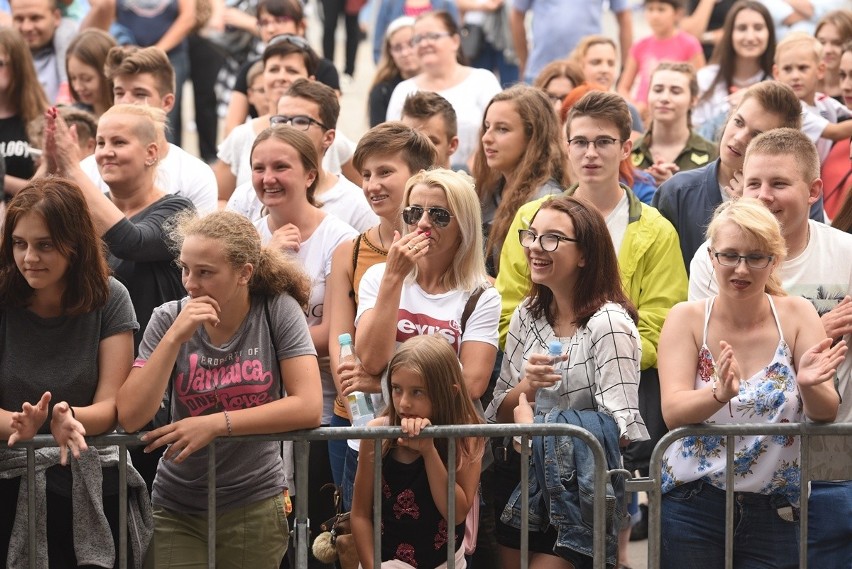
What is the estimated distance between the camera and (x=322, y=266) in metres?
5.68

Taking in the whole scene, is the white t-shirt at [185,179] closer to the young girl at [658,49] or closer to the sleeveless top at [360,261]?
the sleeveless top at [360,261]

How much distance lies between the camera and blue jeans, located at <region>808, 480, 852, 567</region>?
181 inches

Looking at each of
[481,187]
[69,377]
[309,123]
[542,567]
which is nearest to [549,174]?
[481,187]

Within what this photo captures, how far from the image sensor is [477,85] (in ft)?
28.1

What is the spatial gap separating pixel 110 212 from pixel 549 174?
2.07m

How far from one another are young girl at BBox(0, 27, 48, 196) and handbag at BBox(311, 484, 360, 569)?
345 cm

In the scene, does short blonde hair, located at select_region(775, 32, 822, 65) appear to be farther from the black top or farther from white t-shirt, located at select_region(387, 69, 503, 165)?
the black top

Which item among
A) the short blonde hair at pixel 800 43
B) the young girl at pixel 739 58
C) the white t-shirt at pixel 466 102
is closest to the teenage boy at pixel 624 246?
the white t-shirt at pixel 466 102

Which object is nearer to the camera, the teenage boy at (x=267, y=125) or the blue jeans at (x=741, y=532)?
the blue jeans at (x=741, y=532)

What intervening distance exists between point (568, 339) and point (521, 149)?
1753 millimetres

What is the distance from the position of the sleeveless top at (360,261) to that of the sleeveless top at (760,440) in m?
1.49

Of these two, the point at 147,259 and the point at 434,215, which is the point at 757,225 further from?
the point at 147,259

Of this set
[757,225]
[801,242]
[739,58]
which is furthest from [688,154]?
[757,225]

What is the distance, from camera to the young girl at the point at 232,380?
14.6 ft
